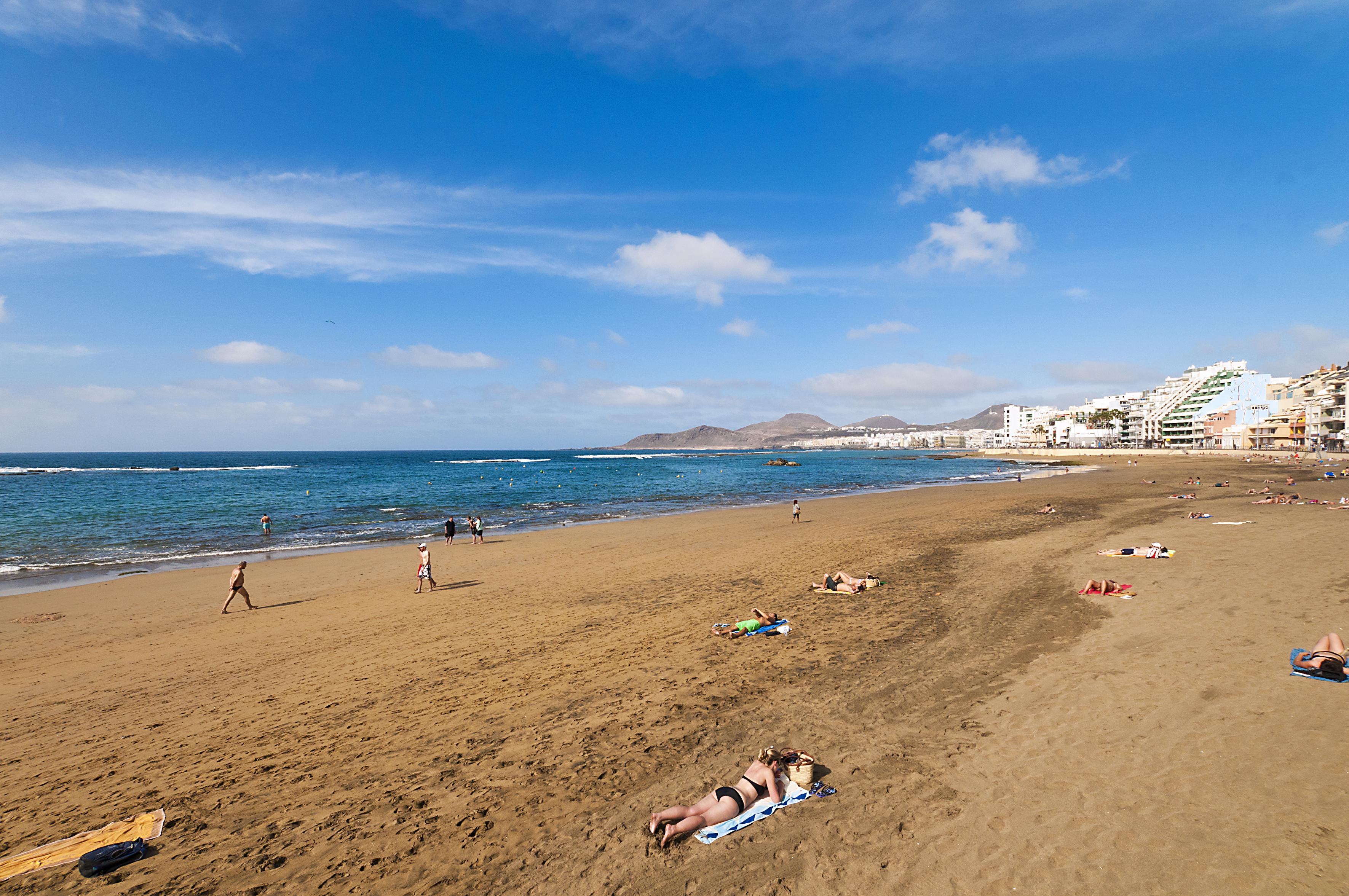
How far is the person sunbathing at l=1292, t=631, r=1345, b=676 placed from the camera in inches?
307

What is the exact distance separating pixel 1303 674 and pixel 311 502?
5481 cm

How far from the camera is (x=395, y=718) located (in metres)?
8.12

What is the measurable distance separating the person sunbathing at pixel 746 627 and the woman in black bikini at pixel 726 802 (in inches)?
201

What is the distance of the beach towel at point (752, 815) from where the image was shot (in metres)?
5.38

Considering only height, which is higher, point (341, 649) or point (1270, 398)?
point (1270, 398)

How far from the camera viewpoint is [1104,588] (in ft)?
42.2

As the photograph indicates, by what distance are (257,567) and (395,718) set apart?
17.4 meters

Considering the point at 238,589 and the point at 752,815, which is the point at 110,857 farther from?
the point at 238,589

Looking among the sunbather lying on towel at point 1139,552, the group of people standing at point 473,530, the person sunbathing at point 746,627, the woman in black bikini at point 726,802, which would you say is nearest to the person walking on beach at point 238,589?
the group of people standing at point 473,530

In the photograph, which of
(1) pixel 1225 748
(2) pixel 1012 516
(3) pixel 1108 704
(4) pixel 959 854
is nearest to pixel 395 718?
(4) pixel 959 854

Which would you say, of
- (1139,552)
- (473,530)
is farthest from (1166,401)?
(473,530)

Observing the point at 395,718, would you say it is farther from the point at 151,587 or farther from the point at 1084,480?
the point at 1084,480

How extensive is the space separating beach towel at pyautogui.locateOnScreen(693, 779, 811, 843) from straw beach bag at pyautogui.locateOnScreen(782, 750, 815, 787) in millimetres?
62

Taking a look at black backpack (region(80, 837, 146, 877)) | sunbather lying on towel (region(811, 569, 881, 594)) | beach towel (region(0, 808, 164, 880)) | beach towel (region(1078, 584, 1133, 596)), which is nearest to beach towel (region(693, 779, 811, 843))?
black backpack (region(80, 837, 146, 877))
